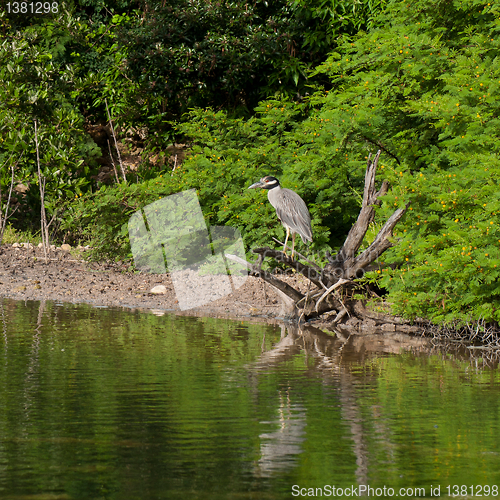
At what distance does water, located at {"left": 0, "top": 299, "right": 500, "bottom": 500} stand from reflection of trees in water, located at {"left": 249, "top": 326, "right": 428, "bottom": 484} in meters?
0.02

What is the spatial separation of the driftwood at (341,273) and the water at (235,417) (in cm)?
137

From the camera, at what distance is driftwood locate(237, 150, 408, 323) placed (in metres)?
11.3

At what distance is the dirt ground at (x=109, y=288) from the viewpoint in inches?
505

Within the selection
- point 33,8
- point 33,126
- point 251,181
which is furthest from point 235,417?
point 33,8

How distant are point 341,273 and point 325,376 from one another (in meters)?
3.75

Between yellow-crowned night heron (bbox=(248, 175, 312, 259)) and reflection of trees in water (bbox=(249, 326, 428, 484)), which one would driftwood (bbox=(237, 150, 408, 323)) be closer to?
yellow-crowned night heron (bbox=(248, 175, 312, 259))

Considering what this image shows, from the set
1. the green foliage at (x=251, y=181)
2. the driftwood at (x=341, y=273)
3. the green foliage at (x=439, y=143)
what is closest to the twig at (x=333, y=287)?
the driftwood at (x=341, y=273)

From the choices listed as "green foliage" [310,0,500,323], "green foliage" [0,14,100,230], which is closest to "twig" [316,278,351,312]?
"green foliage" [310,0,500,323]

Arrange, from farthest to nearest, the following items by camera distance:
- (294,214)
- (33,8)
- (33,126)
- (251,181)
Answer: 1. (33,8)
2. (33,126)
3. (251,181)
4. (294,214)

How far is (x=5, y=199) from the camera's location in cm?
1870

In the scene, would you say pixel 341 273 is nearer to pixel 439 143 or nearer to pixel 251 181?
pixel 439 143

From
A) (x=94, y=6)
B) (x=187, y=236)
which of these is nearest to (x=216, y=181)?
(x=187, y=236)

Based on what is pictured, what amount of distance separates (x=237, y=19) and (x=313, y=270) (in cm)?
850

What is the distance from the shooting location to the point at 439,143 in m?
11.1
